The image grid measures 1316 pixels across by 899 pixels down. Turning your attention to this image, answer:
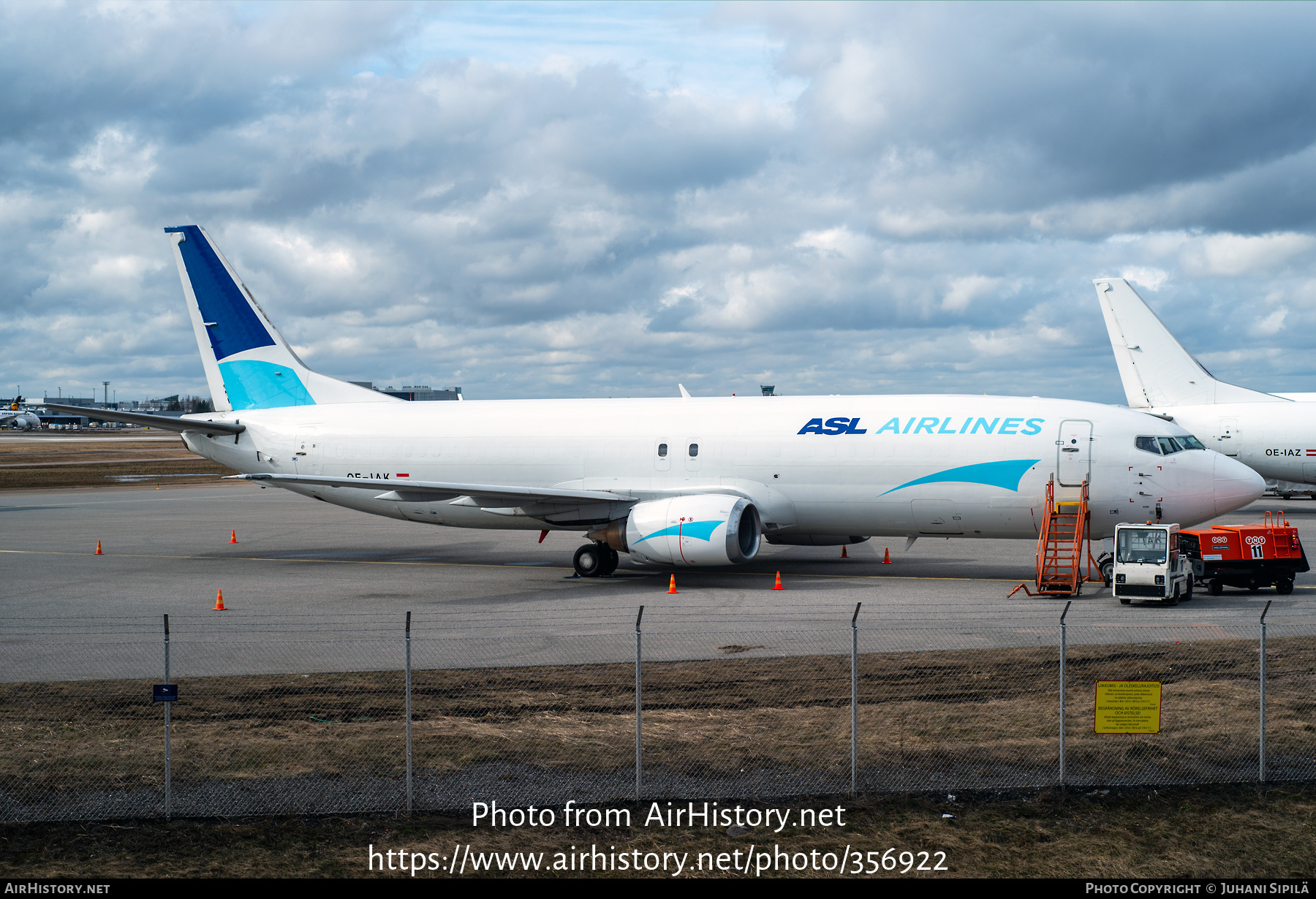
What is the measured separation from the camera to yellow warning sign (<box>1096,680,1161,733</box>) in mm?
10242

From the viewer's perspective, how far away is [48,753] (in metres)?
12.2

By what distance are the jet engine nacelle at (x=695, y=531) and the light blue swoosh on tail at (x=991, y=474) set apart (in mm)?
4540

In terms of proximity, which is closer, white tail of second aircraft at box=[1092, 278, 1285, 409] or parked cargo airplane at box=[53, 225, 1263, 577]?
parked cargo airplane at box=[53, 225, 1263, 577]

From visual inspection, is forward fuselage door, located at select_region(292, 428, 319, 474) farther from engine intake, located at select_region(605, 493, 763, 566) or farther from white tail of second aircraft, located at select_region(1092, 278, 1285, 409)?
white tail of second aircraft, located at select_region(1092, 278, 1285, 409)

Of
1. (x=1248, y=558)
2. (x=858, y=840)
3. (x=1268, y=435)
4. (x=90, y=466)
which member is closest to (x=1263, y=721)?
(x=858, y=840)

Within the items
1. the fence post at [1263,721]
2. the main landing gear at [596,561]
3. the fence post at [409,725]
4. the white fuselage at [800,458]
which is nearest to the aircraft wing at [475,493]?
the white fuselage at [800,458]

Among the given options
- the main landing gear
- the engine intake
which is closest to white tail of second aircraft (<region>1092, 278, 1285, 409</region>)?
the engine intake

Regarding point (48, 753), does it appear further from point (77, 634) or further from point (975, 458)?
point (975, 458)

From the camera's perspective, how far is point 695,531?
80.2 ft

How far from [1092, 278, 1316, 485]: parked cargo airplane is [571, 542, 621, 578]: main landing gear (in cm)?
2741

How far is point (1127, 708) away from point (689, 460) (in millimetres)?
17320

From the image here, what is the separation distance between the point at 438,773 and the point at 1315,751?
10231mm

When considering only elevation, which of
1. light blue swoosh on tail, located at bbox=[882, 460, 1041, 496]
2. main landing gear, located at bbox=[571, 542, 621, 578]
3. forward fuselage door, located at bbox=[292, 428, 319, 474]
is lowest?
main landing gear, located at bbox=[571, 542, 621, 578]

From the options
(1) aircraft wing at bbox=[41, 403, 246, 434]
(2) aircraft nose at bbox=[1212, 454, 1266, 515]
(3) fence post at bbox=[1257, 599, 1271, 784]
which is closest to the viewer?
(3) fence post at bbox=[1257, 599, 1271, 784]
